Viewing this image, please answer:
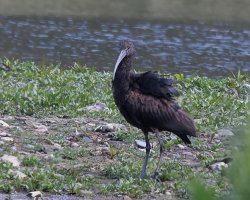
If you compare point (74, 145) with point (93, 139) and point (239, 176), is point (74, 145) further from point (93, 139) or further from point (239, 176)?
point (239, 176)

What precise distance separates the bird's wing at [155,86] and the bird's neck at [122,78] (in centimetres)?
8

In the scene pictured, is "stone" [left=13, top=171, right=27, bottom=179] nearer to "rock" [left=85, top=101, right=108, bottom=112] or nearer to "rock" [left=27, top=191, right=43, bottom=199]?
"rock" [left=27, top=191, right=43, bottom=199]

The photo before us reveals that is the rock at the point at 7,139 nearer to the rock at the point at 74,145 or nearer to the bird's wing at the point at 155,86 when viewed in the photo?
the rock at the point at 74,145

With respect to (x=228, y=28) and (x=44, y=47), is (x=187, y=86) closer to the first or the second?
(x=44, y=47)

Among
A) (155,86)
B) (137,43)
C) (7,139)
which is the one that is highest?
(155,86)

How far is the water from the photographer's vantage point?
16.1 m

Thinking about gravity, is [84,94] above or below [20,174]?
below

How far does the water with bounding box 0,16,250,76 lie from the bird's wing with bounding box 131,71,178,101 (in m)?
8.81

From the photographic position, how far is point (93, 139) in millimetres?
7547

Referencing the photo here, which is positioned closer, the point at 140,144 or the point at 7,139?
the point at 7,139

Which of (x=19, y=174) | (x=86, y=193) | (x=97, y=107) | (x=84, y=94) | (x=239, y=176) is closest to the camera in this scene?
(x=239, y=176)

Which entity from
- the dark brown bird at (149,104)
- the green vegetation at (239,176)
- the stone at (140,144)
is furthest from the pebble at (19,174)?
the green vegetation at (239,176)

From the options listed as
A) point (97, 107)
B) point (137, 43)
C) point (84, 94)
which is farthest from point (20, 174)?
point (137, 43)

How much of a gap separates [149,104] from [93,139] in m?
1.39
